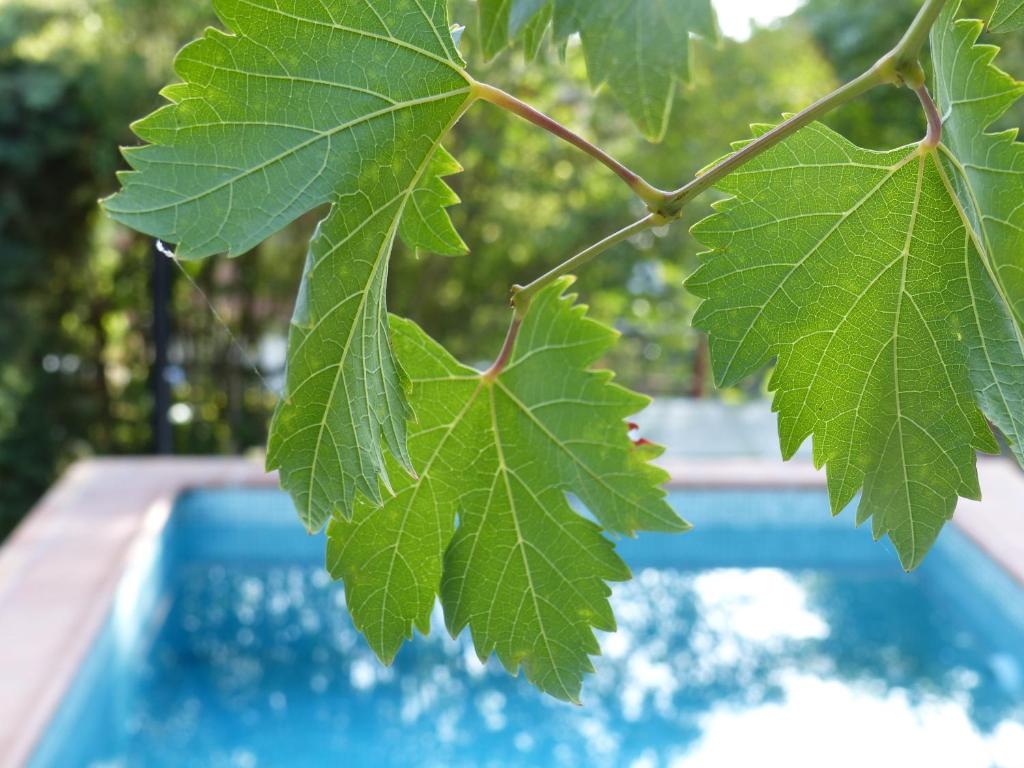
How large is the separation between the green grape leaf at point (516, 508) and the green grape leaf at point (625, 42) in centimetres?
19

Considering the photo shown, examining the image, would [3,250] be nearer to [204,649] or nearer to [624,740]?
[204,649]

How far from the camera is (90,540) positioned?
13.7 feet

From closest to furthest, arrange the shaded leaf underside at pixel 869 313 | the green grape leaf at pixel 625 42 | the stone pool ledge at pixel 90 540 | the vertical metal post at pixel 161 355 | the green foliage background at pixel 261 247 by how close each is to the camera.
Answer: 1. the green grape leaf at pixel 625 42
2. the shaded leaf underside at pixel 869 313
3. the stone pool ledge at pixel 90 540
4. the green foliage background at pixel 261 247
5. the vertical metal post at pixel 161 355

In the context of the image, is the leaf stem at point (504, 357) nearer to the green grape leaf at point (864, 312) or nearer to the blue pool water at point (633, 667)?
the green grape leaf at point (864, 312)

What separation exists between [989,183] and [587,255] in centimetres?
14

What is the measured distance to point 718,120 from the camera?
6145 mm

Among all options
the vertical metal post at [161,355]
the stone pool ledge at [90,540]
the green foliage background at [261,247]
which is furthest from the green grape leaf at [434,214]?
the vertical metal post at [161,355]

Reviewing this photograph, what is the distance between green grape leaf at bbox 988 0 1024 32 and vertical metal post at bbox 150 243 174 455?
564cm

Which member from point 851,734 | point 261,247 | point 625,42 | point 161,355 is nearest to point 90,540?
point 161,355

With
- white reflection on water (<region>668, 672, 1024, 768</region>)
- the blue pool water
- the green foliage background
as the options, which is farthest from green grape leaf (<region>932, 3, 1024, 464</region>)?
the green foliage background

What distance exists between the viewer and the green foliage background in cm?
551

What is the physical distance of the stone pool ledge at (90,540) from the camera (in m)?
3.06

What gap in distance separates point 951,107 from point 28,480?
6.26 m

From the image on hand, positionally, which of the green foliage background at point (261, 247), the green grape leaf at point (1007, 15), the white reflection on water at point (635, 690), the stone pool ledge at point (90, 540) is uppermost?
the green grape leaf at point (1007, 15)
